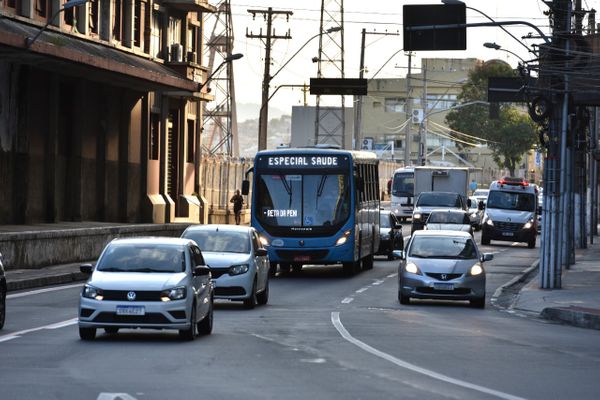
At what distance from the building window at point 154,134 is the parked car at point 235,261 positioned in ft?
118

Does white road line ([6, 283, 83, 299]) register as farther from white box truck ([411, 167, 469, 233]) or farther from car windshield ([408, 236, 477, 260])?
white box truck ([411, 167, 469, 233])

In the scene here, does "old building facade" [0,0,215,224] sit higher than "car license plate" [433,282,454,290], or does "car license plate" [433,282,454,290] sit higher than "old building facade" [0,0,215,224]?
"old building facade" [0,0,215,224]

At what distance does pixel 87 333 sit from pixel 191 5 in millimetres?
47623

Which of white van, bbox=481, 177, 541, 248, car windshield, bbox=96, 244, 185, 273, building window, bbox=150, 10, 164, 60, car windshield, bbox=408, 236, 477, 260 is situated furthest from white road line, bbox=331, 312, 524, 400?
building window, bbox=150, 10, 164, 60

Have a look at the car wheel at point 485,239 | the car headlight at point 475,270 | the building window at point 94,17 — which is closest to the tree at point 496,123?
the car wheel at point 485,239

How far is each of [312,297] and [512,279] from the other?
11.1m

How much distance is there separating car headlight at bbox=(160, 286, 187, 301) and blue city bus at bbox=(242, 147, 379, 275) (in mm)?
19436

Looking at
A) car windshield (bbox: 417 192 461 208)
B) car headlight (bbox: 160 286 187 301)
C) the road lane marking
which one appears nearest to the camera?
car headlight (bbox: 160 286 187 301)

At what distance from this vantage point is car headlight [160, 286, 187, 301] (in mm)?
19656

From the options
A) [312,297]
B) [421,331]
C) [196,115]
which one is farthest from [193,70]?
[421,331]

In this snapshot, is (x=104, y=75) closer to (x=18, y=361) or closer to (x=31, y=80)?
(x=31, y=80)

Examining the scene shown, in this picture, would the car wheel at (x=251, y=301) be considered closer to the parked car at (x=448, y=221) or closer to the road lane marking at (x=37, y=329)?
the road lane marking at (x=37, y=329)

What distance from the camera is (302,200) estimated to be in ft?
130

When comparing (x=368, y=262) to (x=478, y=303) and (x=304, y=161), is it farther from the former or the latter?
(x=478, y=303)
